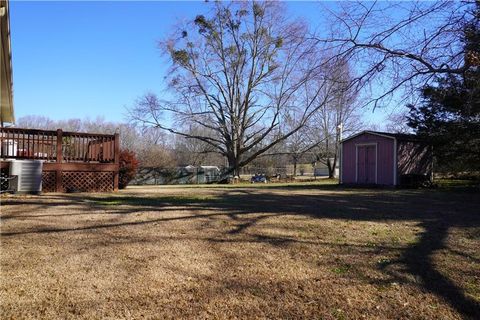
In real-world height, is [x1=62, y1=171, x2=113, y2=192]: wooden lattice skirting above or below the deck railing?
below

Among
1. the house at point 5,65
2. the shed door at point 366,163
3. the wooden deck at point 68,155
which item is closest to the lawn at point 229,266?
the house at point 5,65

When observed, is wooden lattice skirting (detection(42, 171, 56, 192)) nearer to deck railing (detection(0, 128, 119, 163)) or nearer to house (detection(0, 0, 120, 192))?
house (detection(0, 0, 120, 192))

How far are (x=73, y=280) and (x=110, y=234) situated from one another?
1.75 metres

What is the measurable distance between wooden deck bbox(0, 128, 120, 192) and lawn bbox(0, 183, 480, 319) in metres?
4.83

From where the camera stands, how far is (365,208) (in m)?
9.60

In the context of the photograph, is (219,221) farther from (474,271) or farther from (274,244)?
(474,271)

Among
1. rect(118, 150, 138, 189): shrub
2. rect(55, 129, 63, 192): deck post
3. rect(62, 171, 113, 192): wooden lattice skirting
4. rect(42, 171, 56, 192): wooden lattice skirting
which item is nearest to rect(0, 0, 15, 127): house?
rect(55, 129, 63, 192): deck post

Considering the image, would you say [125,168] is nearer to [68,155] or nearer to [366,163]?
[68,155]

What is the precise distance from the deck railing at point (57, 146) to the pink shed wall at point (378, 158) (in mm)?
12194

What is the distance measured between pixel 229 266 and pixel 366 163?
685 inches

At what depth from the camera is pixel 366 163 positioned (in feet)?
68.1

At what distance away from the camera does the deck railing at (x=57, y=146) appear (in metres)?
12.0

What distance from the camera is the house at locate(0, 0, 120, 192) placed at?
10828 mm

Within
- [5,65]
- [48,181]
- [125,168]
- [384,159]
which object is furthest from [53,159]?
[384,159]
